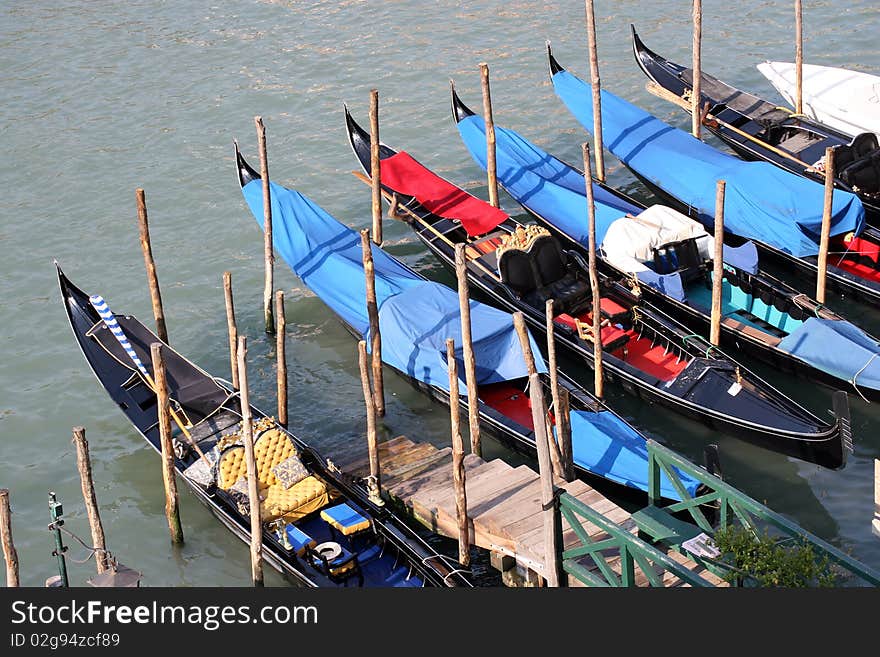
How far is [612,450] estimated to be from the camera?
12.5 metres

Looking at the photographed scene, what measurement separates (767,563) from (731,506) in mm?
725

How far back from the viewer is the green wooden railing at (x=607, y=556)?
9031mm

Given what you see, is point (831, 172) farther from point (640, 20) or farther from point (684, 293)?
point (640, 20)

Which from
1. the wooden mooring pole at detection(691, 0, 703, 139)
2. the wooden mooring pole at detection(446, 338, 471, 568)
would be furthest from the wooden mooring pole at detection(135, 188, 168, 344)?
the wooden mooring pole at detection(691, 0, 703, 139)

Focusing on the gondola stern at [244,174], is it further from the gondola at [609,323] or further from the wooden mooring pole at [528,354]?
the wooden mooring pole at [528,354]

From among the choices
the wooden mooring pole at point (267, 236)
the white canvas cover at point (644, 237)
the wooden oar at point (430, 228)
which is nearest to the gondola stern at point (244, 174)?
the wooden oar at point (430, 228)

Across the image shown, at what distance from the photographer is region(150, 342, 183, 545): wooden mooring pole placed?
11258 mm

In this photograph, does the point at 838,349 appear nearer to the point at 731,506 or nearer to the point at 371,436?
the point at 731,506

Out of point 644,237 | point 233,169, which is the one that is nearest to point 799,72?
point 644,237

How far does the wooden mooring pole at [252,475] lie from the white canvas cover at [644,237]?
5.75 meters

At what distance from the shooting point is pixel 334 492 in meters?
12.1

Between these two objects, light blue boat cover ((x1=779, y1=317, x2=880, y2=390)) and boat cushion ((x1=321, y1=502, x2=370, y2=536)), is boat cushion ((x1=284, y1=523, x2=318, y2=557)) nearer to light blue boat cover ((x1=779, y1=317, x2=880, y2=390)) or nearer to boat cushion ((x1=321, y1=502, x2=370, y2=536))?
boat cushion ((x1=321, y1=502, x2=370, y2=536))

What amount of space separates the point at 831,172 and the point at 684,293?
2.17m

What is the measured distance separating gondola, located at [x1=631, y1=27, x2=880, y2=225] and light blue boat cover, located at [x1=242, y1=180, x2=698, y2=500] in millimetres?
5785
